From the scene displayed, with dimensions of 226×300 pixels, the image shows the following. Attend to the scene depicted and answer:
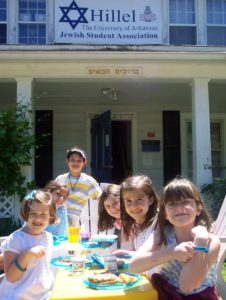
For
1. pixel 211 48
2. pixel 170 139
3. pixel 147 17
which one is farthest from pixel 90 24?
pixel 170 139

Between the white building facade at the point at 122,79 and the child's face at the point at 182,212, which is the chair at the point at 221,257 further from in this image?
the white building facade at the point at 122,79

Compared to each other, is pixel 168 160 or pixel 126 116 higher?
pixel 126 116

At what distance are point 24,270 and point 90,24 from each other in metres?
7.00

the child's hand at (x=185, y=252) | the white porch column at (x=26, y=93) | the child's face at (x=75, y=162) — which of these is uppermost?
the white porch column at (x=26, y=93)

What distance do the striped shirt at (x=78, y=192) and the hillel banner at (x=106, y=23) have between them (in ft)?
14.8

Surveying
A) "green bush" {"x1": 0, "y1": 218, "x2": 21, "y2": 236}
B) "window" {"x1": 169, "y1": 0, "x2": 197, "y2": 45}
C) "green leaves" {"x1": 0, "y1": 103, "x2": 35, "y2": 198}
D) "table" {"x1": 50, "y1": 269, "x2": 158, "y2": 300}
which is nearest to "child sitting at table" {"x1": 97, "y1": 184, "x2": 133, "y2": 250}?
"table" {"x1": 50, "y1": 269, "x2": 158, "y2": 300}

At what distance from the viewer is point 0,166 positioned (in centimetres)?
681

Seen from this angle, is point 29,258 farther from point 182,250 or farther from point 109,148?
point 109,148

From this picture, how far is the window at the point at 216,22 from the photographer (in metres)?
9.33

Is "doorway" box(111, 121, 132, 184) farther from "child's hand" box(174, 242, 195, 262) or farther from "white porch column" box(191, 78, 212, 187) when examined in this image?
"child's hand" box(174, 242, 195, 262)

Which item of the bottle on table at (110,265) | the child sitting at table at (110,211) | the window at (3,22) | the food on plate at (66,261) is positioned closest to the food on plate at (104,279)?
the bottle on table at (110,265)

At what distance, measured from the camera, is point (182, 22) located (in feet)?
30.6

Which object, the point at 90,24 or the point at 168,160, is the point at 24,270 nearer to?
the point at 90,24

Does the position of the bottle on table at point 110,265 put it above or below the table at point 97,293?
above
